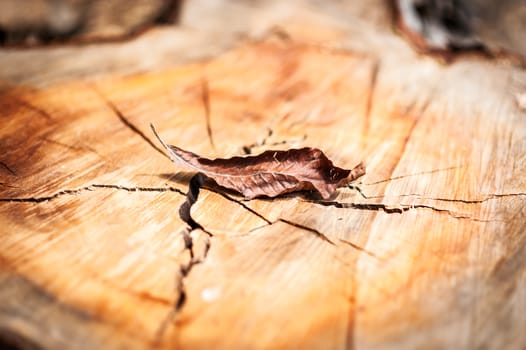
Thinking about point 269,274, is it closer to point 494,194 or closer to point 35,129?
point 494,194

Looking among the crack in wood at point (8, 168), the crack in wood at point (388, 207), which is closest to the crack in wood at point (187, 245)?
the crack in wood at point (388, 207)

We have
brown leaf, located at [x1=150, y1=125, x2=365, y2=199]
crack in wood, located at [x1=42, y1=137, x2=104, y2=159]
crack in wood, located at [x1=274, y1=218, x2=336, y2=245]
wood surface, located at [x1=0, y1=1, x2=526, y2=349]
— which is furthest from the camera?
crack in wood, located at [x1=42, y1=137, x2=104, y2=159]

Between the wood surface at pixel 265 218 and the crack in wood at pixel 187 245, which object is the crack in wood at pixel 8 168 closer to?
the wood surface at pixel 265 218

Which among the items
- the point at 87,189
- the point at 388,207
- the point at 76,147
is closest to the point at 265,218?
the point at 388,207

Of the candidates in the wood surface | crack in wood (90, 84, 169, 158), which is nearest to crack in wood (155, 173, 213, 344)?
the wood surface

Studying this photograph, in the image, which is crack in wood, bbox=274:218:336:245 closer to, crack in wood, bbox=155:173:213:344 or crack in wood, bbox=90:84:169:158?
crack in wood, bbox=155:173:213:344

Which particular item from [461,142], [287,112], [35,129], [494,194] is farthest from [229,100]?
[494,194]
